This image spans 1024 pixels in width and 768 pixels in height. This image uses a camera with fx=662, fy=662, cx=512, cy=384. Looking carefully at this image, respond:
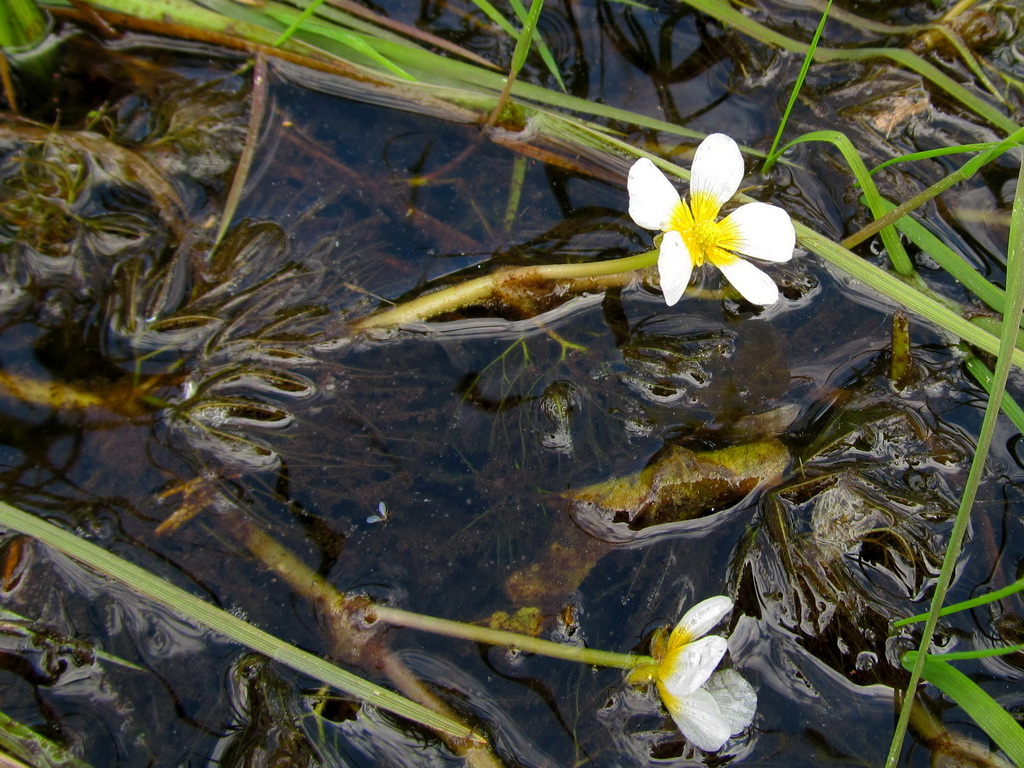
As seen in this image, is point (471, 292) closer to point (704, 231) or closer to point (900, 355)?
point (704, 231)

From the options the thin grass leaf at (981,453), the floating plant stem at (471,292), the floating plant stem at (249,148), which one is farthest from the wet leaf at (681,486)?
the floating plant stem at (249,148)

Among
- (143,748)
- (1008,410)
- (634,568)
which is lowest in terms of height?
(143,748)

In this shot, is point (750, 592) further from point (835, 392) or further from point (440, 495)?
point (440, 495)

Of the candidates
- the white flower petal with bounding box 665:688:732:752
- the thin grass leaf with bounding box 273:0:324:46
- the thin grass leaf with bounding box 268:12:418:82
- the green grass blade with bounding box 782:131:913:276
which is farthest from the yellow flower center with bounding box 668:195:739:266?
the thin grass leaf with bounding box 273:0:324:46

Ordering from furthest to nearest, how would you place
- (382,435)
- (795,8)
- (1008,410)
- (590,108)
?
(795,8), (590,108), (382,435), (1008,410)

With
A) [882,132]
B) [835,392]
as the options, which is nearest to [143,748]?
[835,392]

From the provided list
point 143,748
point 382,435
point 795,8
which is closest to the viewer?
point 143,748
